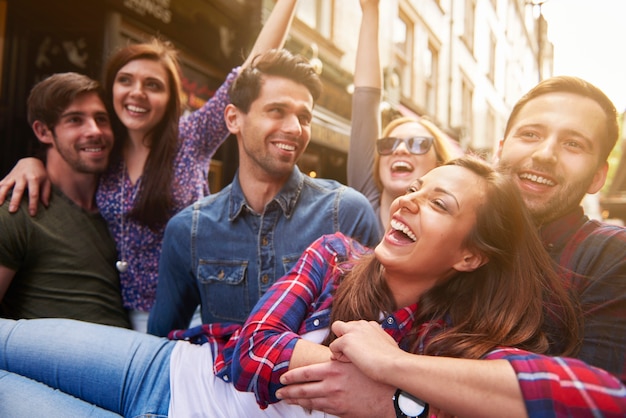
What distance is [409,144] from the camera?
4.93 ft

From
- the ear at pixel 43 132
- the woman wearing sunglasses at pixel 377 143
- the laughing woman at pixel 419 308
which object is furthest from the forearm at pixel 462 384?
the ear at pixel 43 132

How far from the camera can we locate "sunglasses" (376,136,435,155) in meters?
1.49

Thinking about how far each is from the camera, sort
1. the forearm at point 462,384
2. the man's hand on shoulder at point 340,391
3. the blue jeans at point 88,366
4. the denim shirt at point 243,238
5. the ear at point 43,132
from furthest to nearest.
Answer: the ear at point 43,132 → the denim shirt at point 243,238 → the blue jeans at point 88,366 → the man's hand on shoulder at point 340,391 → the forearm at point 462,384

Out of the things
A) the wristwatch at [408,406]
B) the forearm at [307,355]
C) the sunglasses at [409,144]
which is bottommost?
the wristwatch at [408,406]

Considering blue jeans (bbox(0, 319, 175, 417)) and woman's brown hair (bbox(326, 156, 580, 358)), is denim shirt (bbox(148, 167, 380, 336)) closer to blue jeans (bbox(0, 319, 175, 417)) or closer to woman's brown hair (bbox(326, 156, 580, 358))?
blue jeans (bbox(0, 319, 175, 417))

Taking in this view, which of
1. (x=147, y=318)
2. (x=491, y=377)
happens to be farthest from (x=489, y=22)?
(x=147, y=318)

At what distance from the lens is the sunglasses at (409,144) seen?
149 centimetres

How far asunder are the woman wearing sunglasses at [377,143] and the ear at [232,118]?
355mm

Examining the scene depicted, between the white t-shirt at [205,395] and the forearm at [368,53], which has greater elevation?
the forearm at [368,53]

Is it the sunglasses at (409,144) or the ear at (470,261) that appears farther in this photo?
the sunglasses at (409,144)

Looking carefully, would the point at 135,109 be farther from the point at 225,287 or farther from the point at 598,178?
the point at 598,178

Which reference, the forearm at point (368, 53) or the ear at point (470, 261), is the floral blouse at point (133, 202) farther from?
the ear at point (470, 261)

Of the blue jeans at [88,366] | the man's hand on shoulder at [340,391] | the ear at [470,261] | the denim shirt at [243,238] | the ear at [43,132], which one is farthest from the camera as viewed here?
the ear at [43,132]

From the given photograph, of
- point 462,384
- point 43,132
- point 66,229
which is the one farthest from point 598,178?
point 43,132
